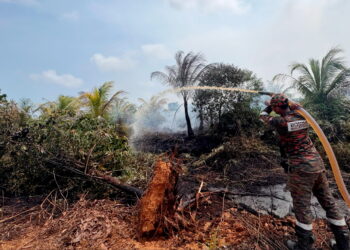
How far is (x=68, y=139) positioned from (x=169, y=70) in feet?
27.7

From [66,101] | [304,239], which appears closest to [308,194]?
[304,239]

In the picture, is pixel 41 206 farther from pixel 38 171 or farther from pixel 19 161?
pixel 19 161

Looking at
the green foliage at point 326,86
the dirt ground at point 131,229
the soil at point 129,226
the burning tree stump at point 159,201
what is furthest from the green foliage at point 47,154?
the green foliage at point 326,86

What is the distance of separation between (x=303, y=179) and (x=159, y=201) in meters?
1.95

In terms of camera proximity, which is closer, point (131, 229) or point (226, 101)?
point (131, 229)

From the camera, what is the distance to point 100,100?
10.7 metres

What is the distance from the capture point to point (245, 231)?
3205 millimetres

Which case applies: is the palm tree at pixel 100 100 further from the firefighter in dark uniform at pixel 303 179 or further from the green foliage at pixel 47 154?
the firefighter in dark uniform at pixel 303 179

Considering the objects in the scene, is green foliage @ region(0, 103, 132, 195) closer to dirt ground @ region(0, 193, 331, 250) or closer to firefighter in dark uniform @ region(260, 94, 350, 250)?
dirt ground @ region(0, 193, 331, 250)

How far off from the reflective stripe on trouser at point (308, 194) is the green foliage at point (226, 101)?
5.70m

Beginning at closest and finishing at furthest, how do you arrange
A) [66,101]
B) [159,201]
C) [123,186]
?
[159,201] < [123,186] < [66,101]

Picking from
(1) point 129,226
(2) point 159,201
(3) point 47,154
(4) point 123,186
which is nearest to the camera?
(2) point 159,201

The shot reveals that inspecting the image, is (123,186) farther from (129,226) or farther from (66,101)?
(66,101)

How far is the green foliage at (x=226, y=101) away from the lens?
910cm
